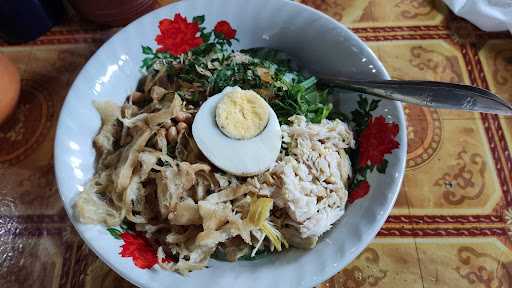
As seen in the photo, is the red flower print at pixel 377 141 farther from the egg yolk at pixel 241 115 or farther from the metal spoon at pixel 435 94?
the egg yolk at pixel 241 115

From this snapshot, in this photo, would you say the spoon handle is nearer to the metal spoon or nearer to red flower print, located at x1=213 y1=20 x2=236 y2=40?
Result: the metal spoon

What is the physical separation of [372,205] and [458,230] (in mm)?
401

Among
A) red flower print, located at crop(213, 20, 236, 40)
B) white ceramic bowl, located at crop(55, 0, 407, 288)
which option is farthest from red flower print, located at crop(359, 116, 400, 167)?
red flower print, located at crop(213, 20, 236, 40)

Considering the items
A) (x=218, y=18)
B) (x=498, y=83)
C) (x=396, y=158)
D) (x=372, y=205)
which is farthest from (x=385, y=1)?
(x=372, y=205)

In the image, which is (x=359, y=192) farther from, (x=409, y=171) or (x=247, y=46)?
(x=247, y=46)

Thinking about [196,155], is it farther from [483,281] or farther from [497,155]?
[497,155]

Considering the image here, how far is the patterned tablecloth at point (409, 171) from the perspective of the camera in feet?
4.19

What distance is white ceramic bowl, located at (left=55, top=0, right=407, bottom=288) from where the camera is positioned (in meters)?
1.05

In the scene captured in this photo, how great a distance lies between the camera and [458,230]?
133 centimetres

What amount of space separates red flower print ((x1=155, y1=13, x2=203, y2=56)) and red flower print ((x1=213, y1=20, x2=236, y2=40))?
0.21 ft

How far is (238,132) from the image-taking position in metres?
1.17

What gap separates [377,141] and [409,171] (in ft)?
0.97

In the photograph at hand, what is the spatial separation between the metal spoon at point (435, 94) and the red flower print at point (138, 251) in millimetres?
710

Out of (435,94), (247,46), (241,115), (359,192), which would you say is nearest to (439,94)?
(435,94)
